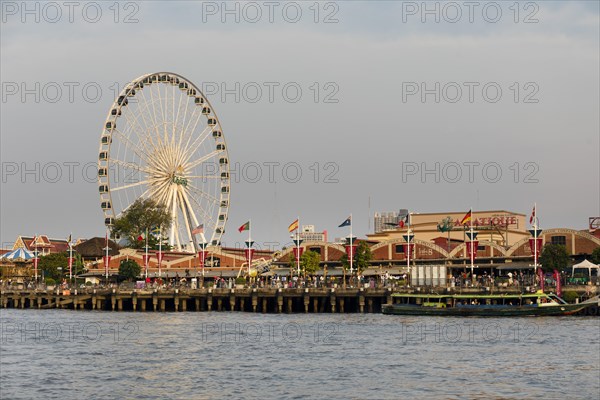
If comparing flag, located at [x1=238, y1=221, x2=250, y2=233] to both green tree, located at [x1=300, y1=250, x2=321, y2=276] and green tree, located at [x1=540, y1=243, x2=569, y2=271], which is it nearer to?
green tree, located at [x1=300, y1=250, x2=321, y2=276]

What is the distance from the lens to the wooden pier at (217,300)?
354 ft

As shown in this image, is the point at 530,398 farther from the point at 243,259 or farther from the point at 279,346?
the point at 243,259

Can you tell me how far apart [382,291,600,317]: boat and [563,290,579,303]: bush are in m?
2.60

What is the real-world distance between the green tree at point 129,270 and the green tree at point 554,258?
5840 cm

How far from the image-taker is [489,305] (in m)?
94.0

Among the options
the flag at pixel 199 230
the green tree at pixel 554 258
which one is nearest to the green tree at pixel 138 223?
the flag at pixel 199 230

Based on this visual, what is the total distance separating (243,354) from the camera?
64875mm

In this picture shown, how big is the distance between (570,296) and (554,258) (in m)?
22.3

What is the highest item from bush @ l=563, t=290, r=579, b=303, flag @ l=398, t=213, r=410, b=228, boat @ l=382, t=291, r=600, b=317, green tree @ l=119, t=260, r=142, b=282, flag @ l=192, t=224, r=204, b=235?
flag @ l=398, t=213, r=410, b=228

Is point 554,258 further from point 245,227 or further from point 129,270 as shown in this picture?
point 129,270

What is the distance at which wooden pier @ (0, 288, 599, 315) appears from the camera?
354ft

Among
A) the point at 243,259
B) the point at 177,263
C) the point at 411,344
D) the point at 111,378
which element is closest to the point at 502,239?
the point at 243,259

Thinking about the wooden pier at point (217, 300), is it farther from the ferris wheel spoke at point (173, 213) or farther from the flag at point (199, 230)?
the ferris wheel spoke at point (173, 213)

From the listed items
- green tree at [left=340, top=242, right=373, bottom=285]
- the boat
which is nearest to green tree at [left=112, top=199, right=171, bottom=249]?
green tree at [left=340, top=242, right=373, bottom=285]
